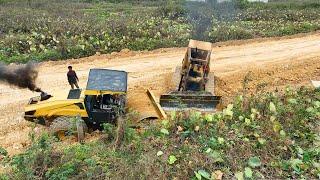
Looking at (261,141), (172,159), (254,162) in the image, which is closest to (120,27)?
(261,141)

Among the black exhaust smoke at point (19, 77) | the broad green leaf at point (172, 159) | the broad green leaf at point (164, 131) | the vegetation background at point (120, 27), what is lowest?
the vegetation background at point (120, 27)

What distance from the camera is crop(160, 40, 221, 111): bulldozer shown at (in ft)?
51.2

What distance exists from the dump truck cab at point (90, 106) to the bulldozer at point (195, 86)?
6.88ft

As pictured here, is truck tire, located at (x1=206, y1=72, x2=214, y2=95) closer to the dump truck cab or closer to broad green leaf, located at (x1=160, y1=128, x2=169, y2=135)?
the dump truck cab

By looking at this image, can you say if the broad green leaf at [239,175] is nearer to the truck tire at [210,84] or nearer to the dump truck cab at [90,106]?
the dump truck cab at [90,106]

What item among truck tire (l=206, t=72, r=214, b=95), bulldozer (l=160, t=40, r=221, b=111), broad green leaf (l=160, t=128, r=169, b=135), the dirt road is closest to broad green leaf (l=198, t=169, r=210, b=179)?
broad green leaf (l=160, t=128, r=169, b=135)

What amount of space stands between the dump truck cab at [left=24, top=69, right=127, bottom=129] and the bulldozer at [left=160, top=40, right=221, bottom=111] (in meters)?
2.10

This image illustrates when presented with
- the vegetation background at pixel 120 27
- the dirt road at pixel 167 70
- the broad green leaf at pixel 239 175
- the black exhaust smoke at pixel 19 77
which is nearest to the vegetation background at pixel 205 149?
the broad green leaf at pixel 239 175

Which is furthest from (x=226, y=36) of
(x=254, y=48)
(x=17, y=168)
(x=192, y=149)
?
(x=17, y=168)

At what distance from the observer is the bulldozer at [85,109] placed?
1366 centimetres

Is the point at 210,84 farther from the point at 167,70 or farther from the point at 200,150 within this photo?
the point at 200,150

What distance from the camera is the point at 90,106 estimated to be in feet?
45.2

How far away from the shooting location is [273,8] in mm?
41094

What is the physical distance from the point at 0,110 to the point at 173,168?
27.7 feet
